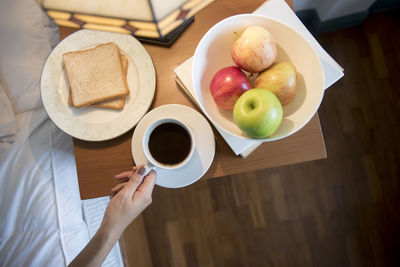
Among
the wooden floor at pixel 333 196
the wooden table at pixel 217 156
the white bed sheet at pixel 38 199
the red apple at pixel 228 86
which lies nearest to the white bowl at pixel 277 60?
the red apple at pixel 228 86

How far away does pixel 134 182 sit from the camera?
0.51m

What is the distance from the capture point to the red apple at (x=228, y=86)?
0.44m

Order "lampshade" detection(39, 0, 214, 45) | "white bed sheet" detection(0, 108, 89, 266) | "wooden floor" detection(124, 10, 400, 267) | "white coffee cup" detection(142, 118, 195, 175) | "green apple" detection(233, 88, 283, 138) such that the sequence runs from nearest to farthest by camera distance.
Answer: "lampshade" detection(39, 0, 214, 45), "green apple" detection(233, 88, 283, 138), "white coffee cup" detection(142, 118, 195, 175), "white bed sheet" detection(0, 108, 89, 266), "wooden floor" detection(124, 10, 400, 267)

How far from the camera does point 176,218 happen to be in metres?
1.15

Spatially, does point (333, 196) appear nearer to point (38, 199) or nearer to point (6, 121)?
point (38, 199)

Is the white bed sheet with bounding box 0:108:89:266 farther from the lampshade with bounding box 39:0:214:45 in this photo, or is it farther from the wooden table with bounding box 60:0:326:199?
the lampshade with bounding box 39:0:214:45

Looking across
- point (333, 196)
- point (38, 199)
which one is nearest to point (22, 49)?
point (38, 199)

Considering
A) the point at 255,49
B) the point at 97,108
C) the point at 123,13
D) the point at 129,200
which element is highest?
the point at 123,13

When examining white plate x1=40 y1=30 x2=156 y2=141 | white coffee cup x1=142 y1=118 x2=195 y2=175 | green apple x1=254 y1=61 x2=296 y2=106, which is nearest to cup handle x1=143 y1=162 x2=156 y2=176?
white coffee cup x1=142 y1=118 x2=195 y2=175

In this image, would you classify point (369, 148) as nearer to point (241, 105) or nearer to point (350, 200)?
point (350, 200)

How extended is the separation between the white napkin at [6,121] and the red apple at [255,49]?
0.65 m

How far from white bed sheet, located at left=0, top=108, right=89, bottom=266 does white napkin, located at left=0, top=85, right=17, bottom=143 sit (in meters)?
0.01

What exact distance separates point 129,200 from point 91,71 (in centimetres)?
30

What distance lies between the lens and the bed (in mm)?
713
